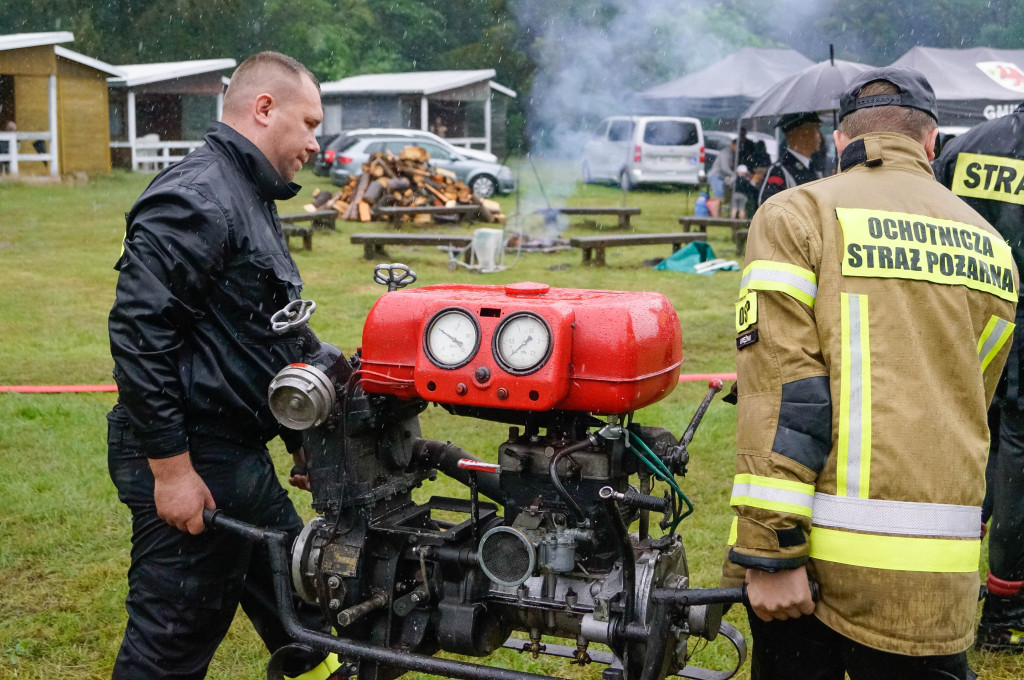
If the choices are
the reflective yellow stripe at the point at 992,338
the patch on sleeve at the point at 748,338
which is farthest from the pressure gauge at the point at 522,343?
the reflective yellow stripe at the point at 992,338

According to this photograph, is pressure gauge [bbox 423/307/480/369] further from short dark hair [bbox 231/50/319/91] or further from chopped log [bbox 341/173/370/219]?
chopped log [bbox 341/173/370/219]

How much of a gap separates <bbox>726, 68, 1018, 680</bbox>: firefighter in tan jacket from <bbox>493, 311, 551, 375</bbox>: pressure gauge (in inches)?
19.2

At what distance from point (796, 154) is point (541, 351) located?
261 inches

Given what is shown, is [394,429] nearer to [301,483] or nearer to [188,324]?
[301,483]

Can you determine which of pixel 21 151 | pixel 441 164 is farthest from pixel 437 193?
pixel 21 151

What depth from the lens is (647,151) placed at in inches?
894

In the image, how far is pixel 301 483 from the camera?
10.5 ft

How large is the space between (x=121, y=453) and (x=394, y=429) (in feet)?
2.51

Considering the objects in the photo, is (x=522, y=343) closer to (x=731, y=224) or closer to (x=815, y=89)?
(x=815, y=89)

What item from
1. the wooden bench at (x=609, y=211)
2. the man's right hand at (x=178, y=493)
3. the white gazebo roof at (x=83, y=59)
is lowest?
the man's right hand at (x=178, y=493)

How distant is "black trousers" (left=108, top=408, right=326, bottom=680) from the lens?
275cm

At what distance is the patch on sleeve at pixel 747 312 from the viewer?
221 centimetres

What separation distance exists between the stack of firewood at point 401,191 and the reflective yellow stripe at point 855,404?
638 inches

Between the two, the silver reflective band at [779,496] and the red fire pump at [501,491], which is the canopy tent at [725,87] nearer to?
the red fire pump at [501,491]
